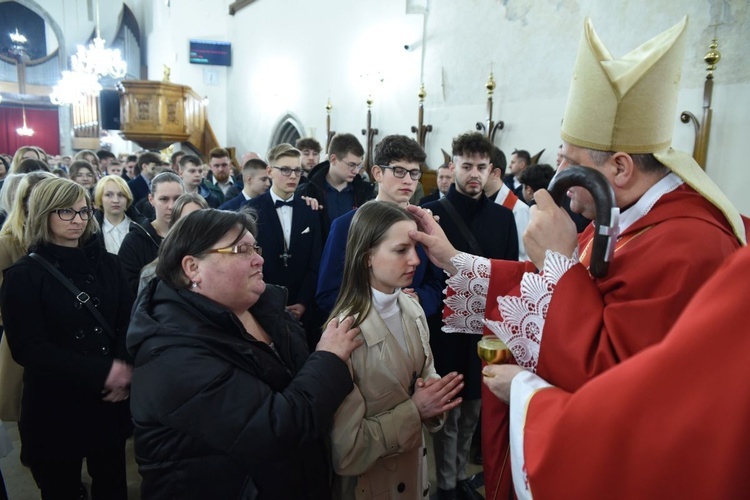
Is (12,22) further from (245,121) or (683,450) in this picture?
(683,450)

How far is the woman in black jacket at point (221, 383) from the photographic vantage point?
1.18 metres

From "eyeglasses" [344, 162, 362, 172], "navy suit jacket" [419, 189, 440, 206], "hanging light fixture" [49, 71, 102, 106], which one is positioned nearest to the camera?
"eyeglasses" [344, 162, 362, 172]

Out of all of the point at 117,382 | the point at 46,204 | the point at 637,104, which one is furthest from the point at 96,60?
the point at 637,104

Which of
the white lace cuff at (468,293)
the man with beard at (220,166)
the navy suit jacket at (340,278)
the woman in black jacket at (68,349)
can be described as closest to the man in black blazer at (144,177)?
the man with beard at (220,166)

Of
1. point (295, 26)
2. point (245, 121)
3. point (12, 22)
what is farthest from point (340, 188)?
point (12, 22)

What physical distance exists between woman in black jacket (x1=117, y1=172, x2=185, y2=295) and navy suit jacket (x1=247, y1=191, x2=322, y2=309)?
1.68ft

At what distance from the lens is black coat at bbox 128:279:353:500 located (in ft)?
3.85

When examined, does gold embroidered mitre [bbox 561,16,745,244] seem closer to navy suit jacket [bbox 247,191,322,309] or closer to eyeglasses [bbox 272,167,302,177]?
navy suit jacket [bbox 247,191,322,309]

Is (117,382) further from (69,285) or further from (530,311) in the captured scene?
(530,311)

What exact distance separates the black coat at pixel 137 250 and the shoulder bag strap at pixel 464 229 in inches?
62.4

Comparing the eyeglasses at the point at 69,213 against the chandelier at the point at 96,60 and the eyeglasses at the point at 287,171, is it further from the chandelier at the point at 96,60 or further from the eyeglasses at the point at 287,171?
the chandelier at the point at 96,60

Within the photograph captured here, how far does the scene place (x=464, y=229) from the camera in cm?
259

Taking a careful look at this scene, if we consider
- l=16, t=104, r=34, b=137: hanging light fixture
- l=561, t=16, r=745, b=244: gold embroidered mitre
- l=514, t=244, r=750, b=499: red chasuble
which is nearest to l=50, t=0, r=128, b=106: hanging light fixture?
l=16, t=104, r=34, b=137: hanging light fixture

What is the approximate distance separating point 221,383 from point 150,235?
6.44 feet
